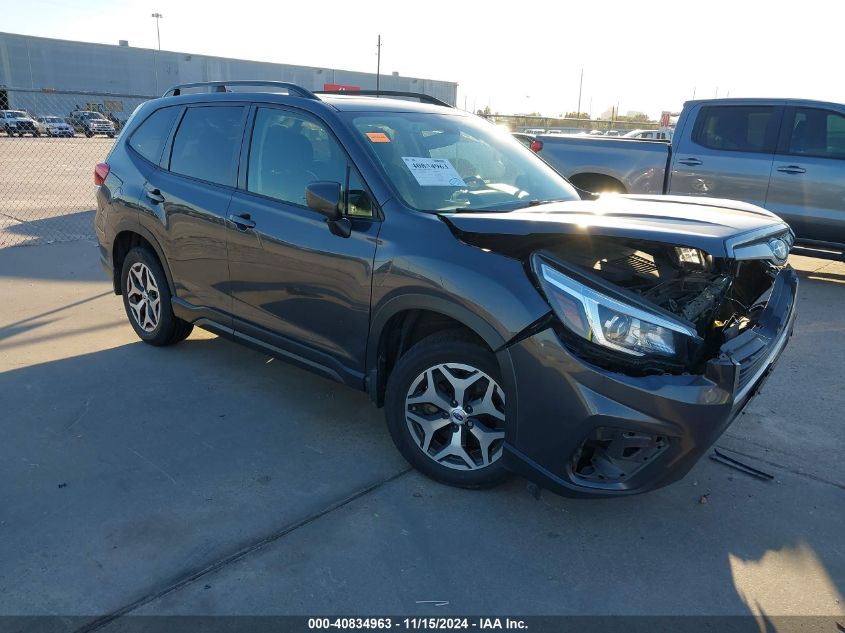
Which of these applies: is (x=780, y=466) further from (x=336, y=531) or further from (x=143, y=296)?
(x=143, y=296)

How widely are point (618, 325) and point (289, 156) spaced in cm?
218

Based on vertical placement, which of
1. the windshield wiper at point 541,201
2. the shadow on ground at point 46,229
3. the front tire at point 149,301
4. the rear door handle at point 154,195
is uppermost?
the windshield wiper at point 541,201

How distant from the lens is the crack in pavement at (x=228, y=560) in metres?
2.37

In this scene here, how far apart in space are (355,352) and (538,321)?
3.83ft

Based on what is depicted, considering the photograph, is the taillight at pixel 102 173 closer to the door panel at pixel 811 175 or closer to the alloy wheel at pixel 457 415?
the alloy wheel at pixel 457 415

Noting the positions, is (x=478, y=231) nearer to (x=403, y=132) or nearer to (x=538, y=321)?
(x=538, y=321)

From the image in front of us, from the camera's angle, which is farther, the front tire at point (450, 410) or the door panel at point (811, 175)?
the door panel at point (811, 175)

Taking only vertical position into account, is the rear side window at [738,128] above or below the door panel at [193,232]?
above

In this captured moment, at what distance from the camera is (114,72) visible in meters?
57.9

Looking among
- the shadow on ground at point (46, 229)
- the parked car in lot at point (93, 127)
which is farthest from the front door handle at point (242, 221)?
the parked car in lot at point (93, 127)

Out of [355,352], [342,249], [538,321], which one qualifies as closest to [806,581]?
[538,321]

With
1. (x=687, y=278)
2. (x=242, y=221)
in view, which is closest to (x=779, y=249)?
(x=687, y=278)

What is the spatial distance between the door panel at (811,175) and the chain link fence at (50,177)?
6.98m

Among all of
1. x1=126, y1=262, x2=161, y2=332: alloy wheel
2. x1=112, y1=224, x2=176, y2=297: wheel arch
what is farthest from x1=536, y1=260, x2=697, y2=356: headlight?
x1=126, y1=262, x2=161, y2=332: alloy wheel
